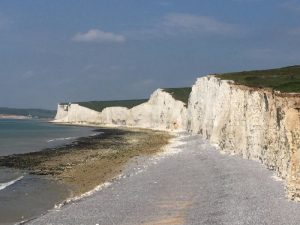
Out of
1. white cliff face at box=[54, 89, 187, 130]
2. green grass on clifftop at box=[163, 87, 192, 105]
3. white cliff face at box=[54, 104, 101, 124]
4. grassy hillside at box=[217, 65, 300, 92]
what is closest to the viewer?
grassy hillside at box=[217, 65, 300, 92]

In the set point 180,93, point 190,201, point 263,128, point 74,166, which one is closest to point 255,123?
point 263,128

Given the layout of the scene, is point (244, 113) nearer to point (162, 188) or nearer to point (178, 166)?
point (178, 166)

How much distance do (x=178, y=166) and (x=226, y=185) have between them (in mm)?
11239

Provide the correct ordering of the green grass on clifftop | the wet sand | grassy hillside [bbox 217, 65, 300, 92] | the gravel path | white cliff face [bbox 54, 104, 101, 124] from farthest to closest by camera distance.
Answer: white cliff face [bbox 54, 104, 101, 124] < the green grass on clifftop < the wet sand < grassy hillside [bbox 217, 65, 300, 92] < the gravel path

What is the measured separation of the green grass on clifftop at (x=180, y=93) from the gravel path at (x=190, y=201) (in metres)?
91.3

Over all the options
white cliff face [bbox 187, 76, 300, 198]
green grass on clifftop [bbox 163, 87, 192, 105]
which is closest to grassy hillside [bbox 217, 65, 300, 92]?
white cliff face [bbox 187, 76, 300, 198]

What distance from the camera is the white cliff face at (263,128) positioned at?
21.5 meters

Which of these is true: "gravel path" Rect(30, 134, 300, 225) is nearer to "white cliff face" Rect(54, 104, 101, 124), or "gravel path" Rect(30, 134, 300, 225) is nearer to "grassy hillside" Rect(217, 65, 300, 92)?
"grassy hillside" Rect(217, 65, 300, 92)

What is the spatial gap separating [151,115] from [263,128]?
10581 centimetres

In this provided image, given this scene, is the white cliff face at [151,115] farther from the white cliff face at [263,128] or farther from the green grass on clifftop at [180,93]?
the white cliff face at [263,128]

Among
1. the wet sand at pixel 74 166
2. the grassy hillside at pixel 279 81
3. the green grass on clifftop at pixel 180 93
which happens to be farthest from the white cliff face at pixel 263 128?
the green grass on clifftop at pixel 180 93

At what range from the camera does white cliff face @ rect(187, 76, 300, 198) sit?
2148 cm

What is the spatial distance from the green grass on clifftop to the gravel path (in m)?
91.3

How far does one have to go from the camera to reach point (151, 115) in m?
139
